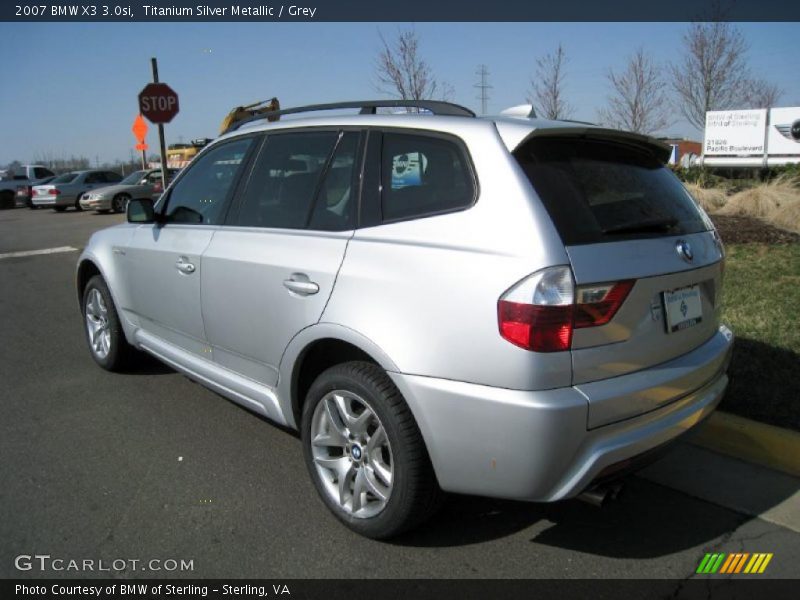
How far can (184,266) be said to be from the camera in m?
3.82

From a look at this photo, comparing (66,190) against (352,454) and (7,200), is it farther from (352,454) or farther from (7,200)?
(352,454)

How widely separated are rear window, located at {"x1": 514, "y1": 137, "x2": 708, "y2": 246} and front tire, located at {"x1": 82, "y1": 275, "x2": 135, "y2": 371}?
11.4 feet

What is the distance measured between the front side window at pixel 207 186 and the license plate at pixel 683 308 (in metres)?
2.42

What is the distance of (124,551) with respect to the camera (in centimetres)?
282

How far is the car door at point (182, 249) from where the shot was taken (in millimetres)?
3785

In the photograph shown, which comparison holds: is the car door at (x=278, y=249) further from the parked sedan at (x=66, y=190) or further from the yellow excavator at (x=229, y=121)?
the parked sedan at (x=66, y=190)

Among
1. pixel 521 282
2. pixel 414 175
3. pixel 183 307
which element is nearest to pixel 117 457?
pixel 183 307

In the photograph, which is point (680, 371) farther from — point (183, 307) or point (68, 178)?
point (68, 178)

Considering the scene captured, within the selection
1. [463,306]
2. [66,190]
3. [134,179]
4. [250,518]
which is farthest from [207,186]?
[66,190]

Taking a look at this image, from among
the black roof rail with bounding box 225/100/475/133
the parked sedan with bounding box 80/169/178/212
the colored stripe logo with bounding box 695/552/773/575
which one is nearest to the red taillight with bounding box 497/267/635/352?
the black roof rail with bounding box 225/100/475/133

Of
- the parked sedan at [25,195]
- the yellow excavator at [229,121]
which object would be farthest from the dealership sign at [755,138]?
the parked sedan at [25,195]

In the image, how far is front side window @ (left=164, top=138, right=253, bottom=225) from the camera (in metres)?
3.82

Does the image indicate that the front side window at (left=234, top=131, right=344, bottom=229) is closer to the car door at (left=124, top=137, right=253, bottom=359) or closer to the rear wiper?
the car door at (left=124, top=137, right=253, bottom=359)

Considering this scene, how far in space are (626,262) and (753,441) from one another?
182 cm
